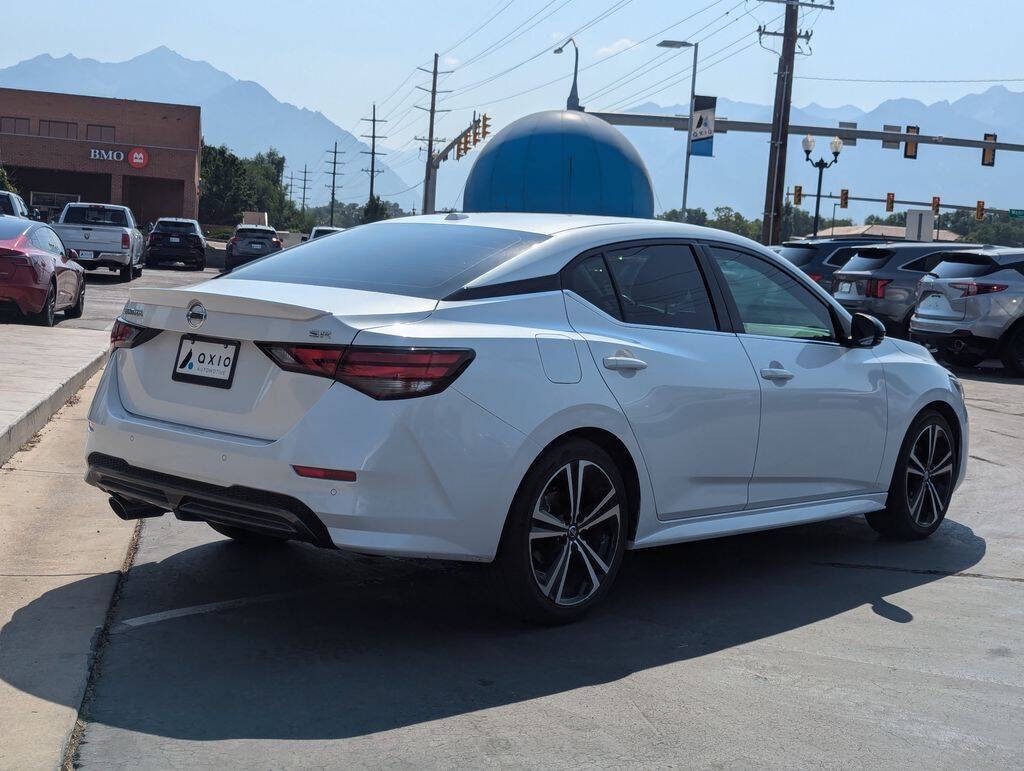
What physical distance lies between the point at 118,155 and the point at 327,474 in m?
72.7

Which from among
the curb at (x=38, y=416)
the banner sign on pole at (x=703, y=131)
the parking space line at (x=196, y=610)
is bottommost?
the parking space line at (x=196, y=610)

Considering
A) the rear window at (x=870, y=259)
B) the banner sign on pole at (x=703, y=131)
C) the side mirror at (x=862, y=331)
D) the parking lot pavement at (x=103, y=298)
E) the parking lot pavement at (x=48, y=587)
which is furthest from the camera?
the banner sign on pole at (x=703, y=131)

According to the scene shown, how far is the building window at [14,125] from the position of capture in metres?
72.5

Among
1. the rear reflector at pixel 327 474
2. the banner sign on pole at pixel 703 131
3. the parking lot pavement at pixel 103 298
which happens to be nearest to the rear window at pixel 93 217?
the parking lot pavement at pixel 103 298

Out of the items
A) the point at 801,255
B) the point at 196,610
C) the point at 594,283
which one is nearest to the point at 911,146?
the point at 801,255

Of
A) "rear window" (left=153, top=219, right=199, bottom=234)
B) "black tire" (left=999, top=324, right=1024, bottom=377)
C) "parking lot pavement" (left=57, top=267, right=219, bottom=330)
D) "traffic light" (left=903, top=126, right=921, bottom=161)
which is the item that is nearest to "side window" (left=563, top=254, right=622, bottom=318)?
"parking lot pavement" (left=57, top=267, right=219, bottom=330)

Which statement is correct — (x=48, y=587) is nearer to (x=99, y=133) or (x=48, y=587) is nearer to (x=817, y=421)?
(x=817, y=421)

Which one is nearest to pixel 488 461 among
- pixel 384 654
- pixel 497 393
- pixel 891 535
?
pixel 497 393

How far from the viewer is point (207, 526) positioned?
655 cm

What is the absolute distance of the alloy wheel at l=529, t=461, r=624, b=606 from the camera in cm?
488

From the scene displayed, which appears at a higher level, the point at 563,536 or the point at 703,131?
the point at 703,131

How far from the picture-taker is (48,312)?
620 inches

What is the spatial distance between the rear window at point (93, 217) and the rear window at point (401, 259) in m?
25.2

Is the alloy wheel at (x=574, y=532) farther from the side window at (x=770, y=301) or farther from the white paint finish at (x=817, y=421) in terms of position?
the side window at (x=770, y=301)
